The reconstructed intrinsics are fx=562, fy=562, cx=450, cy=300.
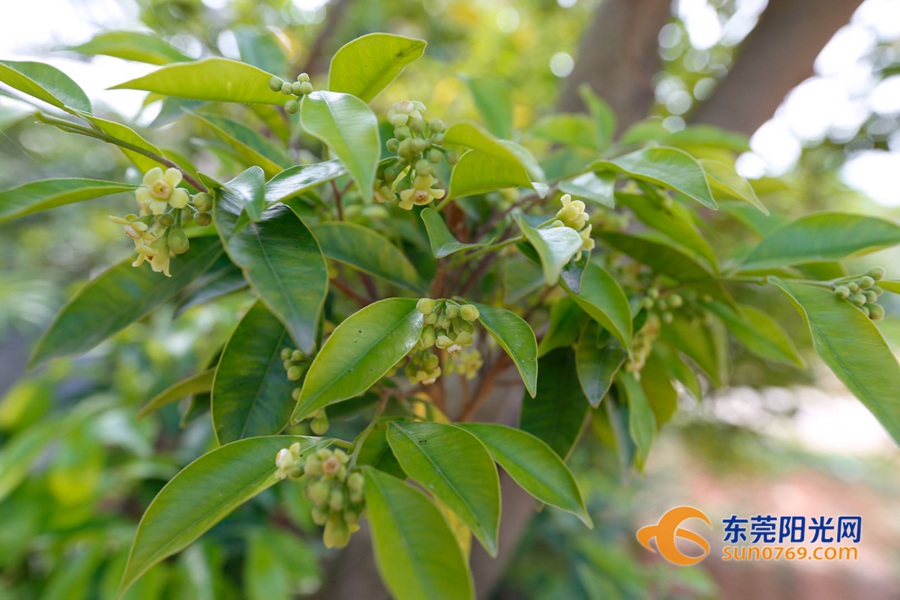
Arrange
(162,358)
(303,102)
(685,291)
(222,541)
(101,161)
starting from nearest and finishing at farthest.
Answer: (303,102) < (685,291) < (222,541) < (162,358) < (101,161)

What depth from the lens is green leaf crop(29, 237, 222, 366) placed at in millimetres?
453

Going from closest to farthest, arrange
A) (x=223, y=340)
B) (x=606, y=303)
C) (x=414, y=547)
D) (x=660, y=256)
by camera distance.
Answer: (x=414, y=547)
(x=606, y=303)
(x=660, y=256)
(x=223, y=340)

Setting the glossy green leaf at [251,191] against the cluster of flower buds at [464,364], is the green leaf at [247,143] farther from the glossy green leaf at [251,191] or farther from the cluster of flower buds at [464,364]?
the cluster of flower buds at [464,364]

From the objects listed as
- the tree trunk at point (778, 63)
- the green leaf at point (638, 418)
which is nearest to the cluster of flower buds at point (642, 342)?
the green leaf at point (638, 418)

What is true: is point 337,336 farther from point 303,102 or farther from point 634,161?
point 634,161

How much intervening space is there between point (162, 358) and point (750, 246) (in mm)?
1152

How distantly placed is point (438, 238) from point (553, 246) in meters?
0.09

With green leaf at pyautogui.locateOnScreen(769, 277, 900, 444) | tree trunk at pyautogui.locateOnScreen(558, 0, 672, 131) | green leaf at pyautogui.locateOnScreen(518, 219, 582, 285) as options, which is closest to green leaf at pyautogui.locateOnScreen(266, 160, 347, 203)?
green leaf at pyautogui.locateOnScreen(518, 219, 582, 285)

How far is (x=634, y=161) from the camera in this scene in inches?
17.4

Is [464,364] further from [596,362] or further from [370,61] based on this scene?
[370,61]

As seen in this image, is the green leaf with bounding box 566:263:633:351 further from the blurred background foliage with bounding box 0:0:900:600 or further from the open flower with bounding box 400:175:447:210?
the blurred background foliage with bounding box 0:0:900:600

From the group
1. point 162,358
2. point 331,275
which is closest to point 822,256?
point 331,275

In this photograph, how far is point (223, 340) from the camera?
68cm

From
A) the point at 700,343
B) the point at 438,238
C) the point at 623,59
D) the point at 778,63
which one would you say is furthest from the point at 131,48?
the point at 778,63
